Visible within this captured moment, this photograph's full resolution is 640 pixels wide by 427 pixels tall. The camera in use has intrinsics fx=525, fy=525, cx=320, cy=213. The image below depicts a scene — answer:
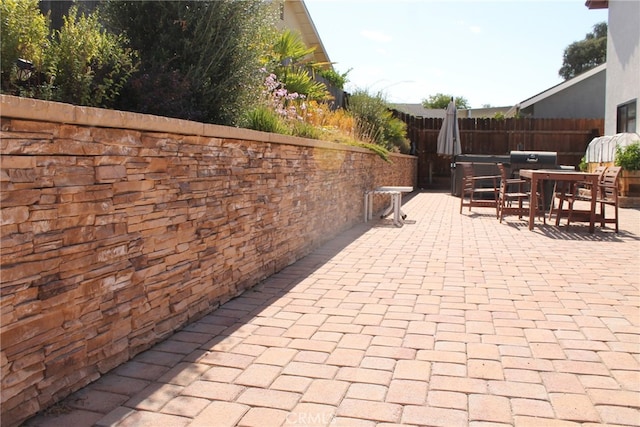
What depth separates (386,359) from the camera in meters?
2.97

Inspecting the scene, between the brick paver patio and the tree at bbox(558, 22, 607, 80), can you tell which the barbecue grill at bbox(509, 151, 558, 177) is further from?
the tree at bbox(558, 22, 607, 80)

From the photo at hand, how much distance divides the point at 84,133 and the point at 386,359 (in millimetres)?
1975

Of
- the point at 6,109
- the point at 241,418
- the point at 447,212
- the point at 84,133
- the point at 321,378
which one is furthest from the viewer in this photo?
the point at 447,212

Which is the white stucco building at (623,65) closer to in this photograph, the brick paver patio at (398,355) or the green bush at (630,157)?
the green bush at (630,157)

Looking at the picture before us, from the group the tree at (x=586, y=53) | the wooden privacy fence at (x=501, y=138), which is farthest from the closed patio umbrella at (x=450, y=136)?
the tree at (x=586, y=53)

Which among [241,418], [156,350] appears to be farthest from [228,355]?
[241,418]

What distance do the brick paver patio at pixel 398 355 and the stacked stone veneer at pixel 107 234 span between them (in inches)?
6.7

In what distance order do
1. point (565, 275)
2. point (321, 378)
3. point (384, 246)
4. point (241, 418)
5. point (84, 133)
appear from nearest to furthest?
point (241, 418)
point (84, 133)
point (321, 378)
point (565, 275)
point (384, 246)

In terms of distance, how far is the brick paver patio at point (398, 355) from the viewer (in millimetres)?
2340

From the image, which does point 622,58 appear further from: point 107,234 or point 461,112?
point 461,112

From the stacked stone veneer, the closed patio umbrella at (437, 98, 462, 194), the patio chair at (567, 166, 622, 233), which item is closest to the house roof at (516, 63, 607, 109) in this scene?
the closed patio umbrella at (437, 98, 462, 194)

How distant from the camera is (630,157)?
11.5 m

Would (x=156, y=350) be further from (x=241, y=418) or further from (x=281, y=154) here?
(x=281, y=154)

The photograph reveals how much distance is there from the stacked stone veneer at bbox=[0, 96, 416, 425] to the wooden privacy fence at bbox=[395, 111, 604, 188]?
15259 mm
